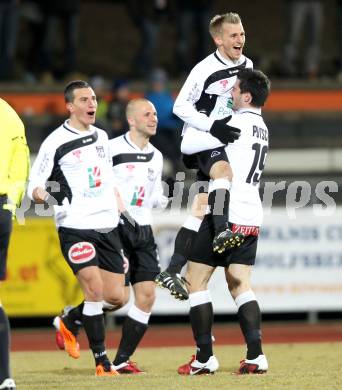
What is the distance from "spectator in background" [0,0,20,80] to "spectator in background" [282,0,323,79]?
454 cm

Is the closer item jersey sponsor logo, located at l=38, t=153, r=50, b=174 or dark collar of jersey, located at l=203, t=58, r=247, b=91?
dark collar of jersey, located at l=203, t=58, r=247, b=91

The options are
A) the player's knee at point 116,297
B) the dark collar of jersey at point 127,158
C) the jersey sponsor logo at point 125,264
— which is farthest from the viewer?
the dark collar of jersey at point 127,158

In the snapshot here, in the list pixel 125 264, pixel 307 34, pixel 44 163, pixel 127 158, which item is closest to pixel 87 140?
pixel 44 163

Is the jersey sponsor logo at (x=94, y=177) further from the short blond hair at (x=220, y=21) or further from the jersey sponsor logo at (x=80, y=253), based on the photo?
the short blond hair at (x=220, y=21)

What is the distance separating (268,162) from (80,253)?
8321 millimetres

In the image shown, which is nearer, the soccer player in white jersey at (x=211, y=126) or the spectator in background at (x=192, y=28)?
the soccer player in white jersey at (x=211, y=126)

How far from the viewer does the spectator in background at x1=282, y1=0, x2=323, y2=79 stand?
1917 cm

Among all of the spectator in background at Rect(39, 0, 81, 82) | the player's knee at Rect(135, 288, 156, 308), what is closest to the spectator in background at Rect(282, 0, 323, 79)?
the spectator in background at Rect(39, 0, 81, 82)

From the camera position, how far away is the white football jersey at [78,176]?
9.93m

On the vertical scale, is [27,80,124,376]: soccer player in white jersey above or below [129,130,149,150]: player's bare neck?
below

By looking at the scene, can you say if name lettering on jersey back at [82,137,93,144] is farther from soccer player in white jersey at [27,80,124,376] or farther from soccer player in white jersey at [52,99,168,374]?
soccer player in white jersey at [52,99,168,374]

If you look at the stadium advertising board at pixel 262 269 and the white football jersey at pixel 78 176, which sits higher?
the white football jersey at pixel 78 176

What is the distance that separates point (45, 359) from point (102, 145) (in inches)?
121

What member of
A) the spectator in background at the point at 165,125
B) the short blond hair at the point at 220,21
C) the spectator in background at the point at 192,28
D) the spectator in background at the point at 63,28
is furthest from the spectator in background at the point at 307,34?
the short blond hair at the point at 220,21
